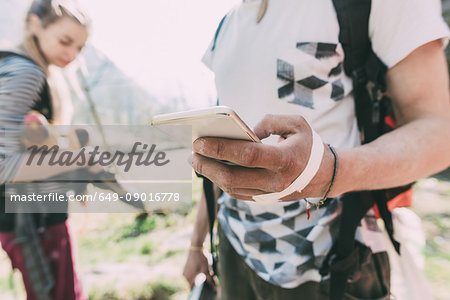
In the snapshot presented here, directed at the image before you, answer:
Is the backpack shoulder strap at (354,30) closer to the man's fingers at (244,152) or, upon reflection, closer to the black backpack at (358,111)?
the black backpack at (358,111)

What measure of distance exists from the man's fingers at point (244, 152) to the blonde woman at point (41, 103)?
1.40 metres

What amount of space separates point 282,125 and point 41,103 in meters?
1.71

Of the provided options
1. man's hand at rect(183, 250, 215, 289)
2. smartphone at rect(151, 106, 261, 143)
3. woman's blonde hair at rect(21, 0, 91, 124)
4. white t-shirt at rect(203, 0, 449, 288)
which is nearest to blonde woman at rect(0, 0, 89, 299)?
woman's blonde hair at rect(21, 0, 91, 124)

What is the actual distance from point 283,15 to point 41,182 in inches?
65.2

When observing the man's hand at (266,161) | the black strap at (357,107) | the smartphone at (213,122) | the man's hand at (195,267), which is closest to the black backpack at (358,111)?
the black strap at (357,107)

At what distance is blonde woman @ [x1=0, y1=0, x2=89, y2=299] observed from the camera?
56.9 inches

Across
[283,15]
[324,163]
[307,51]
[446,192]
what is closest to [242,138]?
[324,163]

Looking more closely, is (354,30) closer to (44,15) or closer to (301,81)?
(301,81)

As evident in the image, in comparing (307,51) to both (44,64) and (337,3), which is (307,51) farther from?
(44,64)

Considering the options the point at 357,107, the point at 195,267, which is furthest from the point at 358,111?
the point at 195,267

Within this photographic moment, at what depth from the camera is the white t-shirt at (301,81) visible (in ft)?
2.55

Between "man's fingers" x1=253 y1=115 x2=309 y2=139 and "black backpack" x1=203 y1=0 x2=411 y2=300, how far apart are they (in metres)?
0.41

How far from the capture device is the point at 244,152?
1.56 feet

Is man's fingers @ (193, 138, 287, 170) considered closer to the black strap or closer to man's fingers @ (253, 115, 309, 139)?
man's fingers @ (253, 115, 309, 139)
